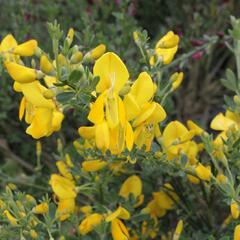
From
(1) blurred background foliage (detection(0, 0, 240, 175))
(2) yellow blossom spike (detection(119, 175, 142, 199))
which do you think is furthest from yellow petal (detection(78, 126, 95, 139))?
(1) blurred background foliage (detection(0, 0, 240, 175))

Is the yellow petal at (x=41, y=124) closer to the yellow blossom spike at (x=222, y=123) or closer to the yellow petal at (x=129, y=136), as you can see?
the yellow petal at (x=129, y=136)

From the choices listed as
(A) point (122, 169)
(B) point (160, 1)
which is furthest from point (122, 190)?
(B) point (160, 1)

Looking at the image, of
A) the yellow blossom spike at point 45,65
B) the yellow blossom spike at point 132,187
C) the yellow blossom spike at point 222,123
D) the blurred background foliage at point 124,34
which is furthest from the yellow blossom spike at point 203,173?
the blurred background foliage at point 124,34

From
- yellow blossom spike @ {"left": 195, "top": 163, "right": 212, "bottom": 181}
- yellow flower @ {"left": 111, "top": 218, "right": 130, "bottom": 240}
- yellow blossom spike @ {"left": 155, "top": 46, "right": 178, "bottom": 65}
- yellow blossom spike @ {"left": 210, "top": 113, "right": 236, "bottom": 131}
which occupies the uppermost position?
yellow blossom spike @ {"left": 155, "top": 46, "right": 178, "bottom": 65}

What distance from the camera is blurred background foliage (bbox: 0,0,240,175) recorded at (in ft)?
6.52

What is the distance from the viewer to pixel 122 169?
1536 millimetres

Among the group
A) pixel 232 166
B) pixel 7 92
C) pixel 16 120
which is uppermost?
pixel 232 166

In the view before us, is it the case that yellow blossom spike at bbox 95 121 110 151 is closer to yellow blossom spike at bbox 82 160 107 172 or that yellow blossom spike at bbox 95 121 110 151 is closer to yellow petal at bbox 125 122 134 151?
yellow petal at bbox 125 122 134 151

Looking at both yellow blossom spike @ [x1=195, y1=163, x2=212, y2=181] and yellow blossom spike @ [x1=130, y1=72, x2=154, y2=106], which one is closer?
yellow blossom spike @ [x1=130, y1=72, x2=154, y2=106]

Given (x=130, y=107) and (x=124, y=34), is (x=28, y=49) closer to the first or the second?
(x=130, y=107)

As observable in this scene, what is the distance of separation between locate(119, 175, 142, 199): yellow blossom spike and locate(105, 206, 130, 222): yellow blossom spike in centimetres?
14

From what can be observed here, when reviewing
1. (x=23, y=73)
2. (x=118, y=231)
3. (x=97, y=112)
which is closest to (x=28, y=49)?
(x=23, y=73)

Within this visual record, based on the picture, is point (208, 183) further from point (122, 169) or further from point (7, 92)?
point (7, 92)

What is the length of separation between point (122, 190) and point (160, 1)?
1.15 meters
